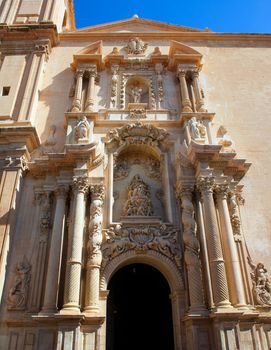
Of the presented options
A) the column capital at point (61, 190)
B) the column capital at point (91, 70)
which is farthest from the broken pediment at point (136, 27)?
the column capital at point (61, 190)

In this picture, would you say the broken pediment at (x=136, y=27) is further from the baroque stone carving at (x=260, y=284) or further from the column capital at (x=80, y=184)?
the baroque stone carving at (x=260, y=284)

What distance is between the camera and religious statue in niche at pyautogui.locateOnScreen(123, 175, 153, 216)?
10834mm

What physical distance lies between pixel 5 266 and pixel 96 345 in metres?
3.36

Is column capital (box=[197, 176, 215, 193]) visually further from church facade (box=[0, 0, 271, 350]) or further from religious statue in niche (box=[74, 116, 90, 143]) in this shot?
religious statue in niche (box=[74, 116, 90, 143])

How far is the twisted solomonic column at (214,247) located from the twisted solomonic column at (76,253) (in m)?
3.57

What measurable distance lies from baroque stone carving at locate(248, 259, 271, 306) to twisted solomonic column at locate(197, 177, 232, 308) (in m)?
1.23

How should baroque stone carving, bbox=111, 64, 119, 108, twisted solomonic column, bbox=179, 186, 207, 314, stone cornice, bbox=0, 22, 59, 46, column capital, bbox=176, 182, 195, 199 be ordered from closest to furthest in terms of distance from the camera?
twisted solomonic column, bbox=179, 186, 207, 314 < column capital, bbox=176, 182, 195, 199 < baroque stone carving, bbox=111, 64, 119, 108 < stone cornice, bbox=0, 22, 59, 46

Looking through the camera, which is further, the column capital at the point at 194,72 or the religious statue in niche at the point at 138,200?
the column capital at the point at 194,72

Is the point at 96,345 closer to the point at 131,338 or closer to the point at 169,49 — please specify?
the point at 131,338

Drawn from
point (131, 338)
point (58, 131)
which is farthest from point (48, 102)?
point (131, 338)

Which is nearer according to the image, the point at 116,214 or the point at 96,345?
the point at 96,345

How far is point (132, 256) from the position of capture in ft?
32.9

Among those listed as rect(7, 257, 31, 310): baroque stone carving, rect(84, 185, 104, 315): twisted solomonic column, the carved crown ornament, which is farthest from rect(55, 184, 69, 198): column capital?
the carved crown ornament

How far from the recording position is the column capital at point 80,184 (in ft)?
33.9
